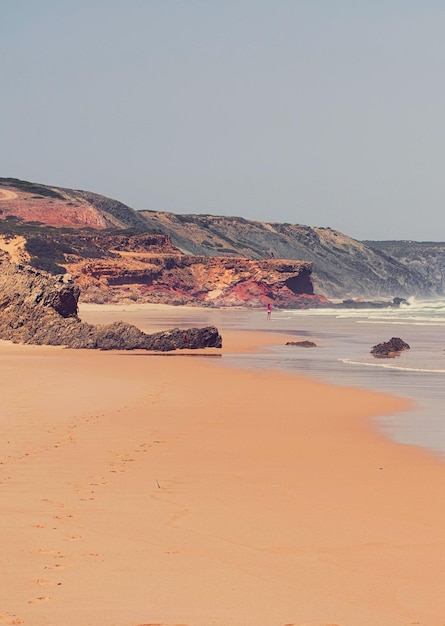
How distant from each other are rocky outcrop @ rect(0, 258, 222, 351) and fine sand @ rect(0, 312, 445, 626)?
1361 cm

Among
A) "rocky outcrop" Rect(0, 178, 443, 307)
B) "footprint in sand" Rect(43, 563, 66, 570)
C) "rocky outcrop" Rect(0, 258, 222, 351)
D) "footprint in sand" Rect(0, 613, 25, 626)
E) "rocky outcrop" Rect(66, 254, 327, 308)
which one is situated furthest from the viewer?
"rocky outcrop" Rect(0, 178, 443, 307)

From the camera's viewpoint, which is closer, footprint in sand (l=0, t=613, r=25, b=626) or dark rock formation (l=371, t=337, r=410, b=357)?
footprint in sand (l=0, t=613, r=25, b=626)

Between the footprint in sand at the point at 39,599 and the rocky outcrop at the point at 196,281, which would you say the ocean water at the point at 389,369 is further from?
the rocky outcrop at the point at 196,281

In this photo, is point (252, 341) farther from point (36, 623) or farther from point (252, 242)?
point (252, 242)

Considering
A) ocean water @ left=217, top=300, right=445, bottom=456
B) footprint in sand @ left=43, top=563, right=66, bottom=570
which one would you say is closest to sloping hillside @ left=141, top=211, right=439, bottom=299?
ocean water @ left=217, top=300, right=445, bottom=456

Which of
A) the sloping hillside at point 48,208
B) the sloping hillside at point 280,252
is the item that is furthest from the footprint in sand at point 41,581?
the sloping hillside at point 280,252

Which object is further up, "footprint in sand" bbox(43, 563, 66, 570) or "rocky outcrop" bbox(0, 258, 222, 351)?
"rocky outcrop" bbox(0, 258, 222, 351)

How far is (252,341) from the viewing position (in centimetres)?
3653

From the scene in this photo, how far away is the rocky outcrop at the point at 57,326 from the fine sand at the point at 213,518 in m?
13.6

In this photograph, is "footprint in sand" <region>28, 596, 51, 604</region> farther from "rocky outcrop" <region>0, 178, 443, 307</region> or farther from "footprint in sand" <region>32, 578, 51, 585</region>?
"rocky outcrop" <region>0, 178, 443, 307</region>

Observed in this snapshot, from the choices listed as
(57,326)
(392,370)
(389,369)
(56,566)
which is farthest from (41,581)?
(57,326)

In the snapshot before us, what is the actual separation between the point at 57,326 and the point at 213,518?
2341 cm

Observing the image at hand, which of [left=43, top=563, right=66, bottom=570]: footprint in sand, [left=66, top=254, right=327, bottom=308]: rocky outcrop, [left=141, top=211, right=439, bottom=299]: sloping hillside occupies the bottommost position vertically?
[left=43, top=563, right=66, bottom=570]: footprint in sand

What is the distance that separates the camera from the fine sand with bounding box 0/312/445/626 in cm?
560
